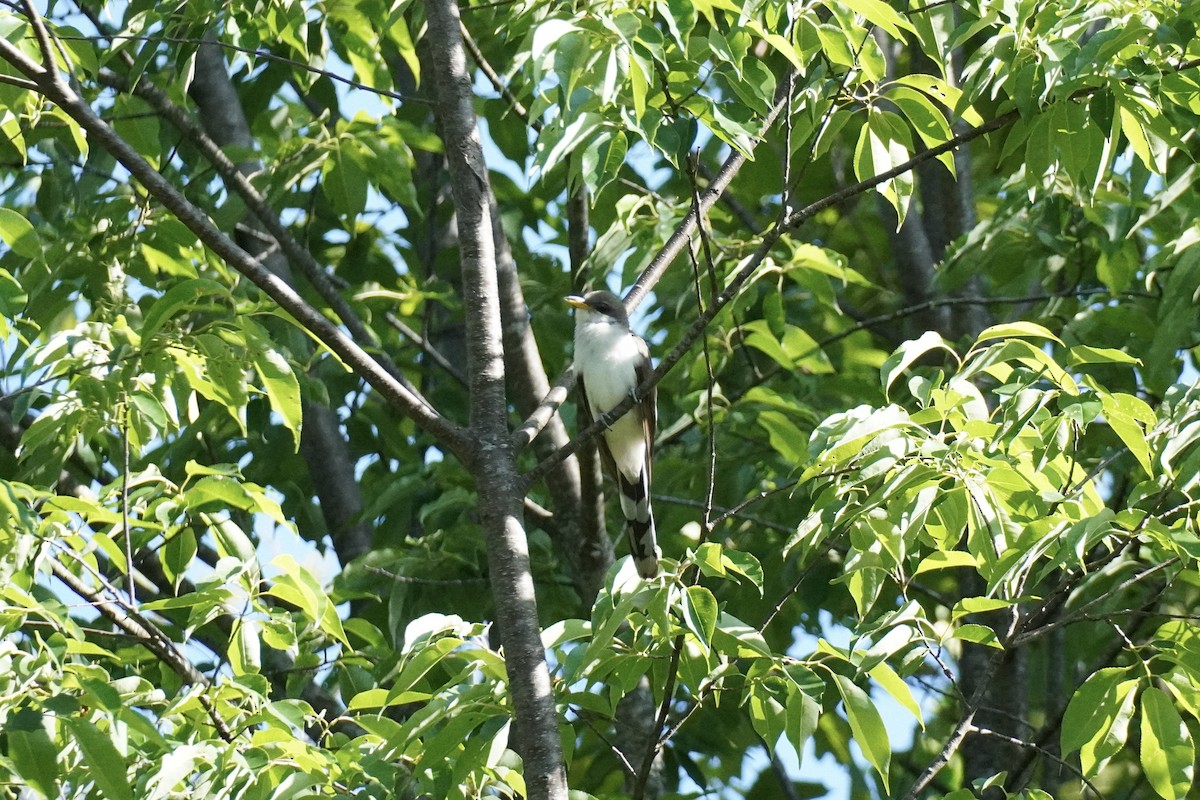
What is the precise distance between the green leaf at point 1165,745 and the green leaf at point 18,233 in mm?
3530

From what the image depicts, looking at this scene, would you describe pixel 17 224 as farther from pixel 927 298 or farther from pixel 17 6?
pixel 927 298

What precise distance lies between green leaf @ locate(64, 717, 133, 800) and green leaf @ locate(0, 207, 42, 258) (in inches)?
65.8

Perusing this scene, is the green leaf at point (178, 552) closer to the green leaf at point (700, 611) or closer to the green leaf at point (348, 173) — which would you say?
the green leaf at point (348, 173)

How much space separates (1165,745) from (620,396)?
4022 millimetres

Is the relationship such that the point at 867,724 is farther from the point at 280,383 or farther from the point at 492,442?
the point at 280,383

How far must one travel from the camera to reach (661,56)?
3.03 meters

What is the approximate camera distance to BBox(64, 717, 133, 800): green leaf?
3.20 metres

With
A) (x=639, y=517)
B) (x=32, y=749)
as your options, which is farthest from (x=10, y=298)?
(x=639, y=517)

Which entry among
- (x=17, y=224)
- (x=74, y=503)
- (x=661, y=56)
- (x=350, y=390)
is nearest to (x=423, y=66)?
(x=350, y=390)

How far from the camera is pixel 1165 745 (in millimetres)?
3363

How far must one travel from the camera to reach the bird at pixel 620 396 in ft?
21.4

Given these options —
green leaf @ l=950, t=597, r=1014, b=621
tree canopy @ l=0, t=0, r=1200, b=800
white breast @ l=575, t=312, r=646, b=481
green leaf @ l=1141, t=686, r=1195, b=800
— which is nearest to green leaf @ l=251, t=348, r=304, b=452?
tree canopy @ l=0, t=0, r=1200, b=800

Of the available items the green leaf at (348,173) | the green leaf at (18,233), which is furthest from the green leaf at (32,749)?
the green leaf at (348,173)

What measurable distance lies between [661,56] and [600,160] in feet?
1.15
